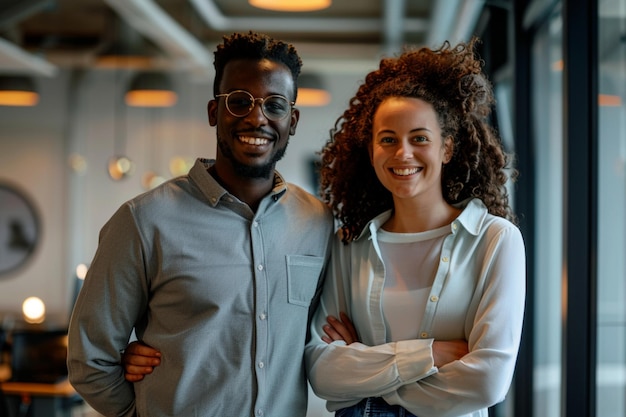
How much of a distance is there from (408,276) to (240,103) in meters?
0.58

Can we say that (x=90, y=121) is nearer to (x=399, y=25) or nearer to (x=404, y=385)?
(x=399, y=25)

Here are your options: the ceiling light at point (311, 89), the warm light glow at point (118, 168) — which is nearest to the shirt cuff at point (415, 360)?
the warm light glow at point (118, 168)

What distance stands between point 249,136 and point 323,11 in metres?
7.18

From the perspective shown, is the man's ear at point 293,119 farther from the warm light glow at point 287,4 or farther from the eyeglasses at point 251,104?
the warm light glow at point 287,4

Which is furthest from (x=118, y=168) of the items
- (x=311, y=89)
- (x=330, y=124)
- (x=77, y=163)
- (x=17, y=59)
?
(x=330, y=124)

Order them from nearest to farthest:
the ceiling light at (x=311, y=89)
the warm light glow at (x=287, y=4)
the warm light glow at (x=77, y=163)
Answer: the warm light glow at (x=287, y=4)
the ceiling light at (x=311, y=89)
the warm light glow at (x=77, y=163)

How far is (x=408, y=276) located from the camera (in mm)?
2188

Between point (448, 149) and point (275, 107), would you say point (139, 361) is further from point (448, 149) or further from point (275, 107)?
point (448, 149)

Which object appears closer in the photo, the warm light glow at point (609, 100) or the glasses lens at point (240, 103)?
the glasses lens at point (240, 103)

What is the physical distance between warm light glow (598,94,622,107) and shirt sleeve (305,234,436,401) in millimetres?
1304

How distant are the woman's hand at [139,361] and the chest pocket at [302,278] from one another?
353 mm

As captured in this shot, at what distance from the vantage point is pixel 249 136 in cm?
213

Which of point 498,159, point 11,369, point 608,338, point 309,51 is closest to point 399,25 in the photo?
point 309,51

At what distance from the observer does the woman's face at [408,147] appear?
2.14 m
